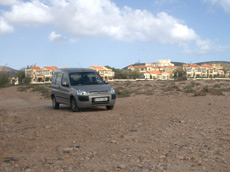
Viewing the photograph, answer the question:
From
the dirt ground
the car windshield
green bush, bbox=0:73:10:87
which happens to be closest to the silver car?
the car windshield

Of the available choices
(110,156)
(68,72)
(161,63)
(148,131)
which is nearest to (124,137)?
(148,131)

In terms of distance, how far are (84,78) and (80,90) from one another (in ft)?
4.05

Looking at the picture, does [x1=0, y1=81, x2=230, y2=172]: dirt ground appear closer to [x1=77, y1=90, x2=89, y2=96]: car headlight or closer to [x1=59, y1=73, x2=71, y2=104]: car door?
[x1=77, y1=90, x2=89, y2=96]: car headlight

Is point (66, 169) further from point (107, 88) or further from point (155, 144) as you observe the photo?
point (107, 88)

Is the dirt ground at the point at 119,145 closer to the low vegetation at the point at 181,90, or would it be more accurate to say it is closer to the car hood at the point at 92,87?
the car hood at the point at 92,87

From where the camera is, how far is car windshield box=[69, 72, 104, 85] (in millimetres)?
13274

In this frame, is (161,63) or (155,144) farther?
(161,63)

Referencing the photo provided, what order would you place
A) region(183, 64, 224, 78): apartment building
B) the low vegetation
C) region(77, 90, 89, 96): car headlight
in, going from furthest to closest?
region(183, 64, 224, 78): apartment building → the low vegetation → region(77, 90, 89, 96): car headlight

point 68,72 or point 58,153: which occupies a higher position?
point 68,72

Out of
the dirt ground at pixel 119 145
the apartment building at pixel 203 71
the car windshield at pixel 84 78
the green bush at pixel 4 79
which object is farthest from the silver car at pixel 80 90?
the apartment building at pixel 203 71

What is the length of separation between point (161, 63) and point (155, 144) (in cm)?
19488

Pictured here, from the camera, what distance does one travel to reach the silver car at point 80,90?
1227 centimetres

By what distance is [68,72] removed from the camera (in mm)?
13617

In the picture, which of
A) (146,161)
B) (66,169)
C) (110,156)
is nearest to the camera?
(66,169)
